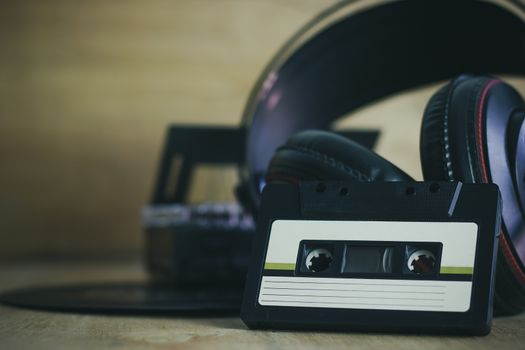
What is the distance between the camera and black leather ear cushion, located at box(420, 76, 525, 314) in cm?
63

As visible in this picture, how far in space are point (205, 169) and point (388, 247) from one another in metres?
1.03

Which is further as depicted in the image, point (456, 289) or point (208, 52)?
point (208, 52)

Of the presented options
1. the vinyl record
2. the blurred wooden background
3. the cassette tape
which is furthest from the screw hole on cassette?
the blurred wooden background

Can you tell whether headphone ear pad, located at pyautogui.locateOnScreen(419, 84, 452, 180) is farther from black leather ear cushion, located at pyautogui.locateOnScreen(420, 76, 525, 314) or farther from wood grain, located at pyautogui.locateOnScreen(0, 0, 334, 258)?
wood grain, located at pyautogui.locateOnScreen(0, 0, 334, 258)

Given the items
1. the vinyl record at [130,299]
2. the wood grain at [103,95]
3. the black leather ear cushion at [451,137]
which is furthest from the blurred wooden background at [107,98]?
the black leather ear cushion at [451,137]

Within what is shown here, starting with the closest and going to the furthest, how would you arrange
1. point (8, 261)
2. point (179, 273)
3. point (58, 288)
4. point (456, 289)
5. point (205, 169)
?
point (456, 289) → point (58, 288) → point (179, 273) → point (205, 169) → point (8, 261)

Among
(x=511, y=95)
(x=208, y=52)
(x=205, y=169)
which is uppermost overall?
(x=511, y=95)

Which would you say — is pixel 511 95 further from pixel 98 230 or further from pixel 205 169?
pixel 98 230

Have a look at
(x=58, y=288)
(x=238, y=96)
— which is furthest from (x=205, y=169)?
(x=58, y=288)

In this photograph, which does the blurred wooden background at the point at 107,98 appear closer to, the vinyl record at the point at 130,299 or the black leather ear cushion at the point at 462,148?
the vinyl record at the point at 130,299

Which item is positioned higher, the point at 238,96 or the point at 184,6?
the point at 184,6

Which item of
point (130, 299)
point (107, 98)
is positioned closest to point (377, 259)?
point (130, 299)

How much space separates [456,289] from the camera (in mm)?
581

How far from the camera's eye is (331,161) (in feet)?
2.19
